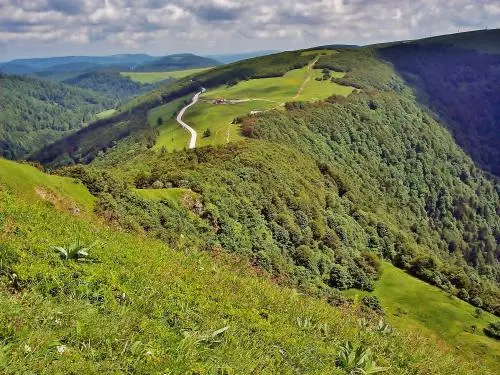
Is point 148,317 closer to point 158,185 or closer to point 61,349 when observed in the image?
point 61,349

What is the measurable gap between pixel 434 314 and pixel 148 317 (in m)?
67.1

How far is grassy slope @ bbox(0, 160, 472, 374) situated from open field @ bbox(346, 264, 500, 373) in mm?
44375

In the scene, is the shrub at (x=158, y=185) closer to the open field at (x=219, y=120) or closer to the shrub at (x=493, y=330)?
the open field at (x=219, y=120)

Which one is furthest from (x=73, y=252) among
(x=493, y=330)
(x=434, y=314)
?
(x=493, y=330)

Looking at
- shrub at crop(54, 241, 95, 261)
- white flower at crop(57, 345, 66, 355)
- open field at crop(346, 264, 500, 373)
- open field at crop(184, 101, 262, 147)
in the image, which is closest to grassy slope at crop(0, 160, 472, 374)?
white flower at crop(57, 345, 66, 355)

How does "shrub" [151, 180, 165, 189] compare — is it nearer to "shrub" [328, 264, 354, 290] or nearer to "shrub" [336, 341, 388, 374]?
"shrub" [328, 264, 354, 290]

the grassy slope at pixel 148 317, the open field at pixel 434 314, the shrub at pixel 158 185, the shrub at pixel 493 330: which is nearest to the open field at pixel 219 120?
the shrub at pixel 158 185

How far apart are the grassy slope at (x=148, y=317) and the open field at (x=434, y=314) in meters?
44.4

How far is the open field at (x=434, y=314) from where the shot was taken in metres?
59.8

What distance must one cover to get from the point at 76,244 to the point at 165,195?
42.1 metres

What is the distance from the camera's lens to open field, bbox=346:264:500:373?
2355 inches

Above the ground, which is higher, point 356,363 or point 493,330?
point 356,363

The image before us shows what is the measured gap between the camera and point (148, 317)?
1251 cm

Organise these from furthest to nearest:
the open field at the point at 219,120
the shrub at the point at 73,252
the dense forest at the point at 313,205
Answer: the open field at the point at 219,120
the dense forest at the point at 313,205
the shrub at the point at 73,252
